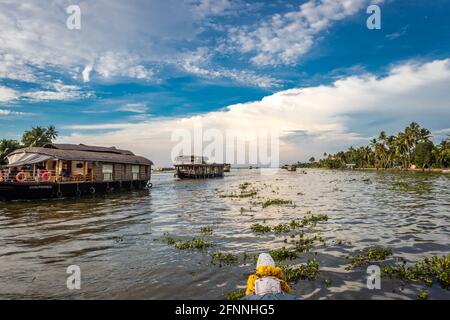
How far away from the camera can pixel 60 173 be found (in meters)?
33.5

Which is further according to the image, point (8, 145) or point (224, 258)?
point (8, 145)

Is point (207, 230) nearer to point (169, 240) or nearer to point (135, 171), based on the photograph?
point (169, 240)

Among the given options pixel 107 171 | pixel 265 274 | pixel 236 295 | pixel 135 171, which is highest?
pixel 107 171

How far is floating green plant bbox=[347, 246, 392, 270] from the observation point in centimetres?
1041

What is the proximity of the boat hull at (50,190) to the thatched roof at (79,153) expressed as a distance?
2.97 metres

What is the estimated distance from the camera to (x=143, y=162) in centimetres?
4884

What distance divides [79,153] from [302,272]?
3480 cm

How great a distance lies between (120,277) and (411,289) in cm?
825

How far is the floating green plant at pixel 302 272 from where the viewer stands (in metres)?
9.07

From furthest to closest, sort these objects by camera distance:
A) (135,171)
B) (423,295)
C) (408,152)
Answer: (408,152), (135,171), (423,295)

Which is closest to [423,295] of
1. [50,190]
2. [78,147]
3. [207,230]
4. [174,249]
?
[174,249]

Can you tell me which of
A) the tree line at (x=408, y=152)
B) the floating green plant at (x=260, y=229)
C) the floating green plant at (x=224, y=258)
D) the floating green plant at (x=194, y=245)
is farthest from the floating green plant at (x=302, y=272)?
the tree line at (x=408, y=152)

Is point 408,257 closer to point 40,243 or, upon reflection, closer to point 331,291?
point 331,291

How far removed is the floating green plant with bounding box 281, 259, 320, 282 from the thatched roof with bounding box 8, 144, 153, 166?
30.6 metres
